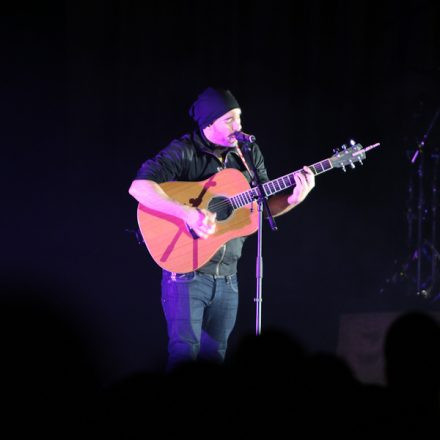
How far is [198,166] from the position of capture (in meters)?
4.51

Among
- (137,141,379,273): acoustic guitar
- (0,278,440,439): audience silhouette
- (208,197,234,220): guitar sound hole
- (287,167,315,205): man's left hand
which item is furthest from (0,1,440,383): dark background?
(0,278,440,439): audience silhouette

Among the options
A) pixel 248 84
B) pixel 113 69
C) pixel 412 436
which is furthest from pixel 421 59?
pixel 412 436

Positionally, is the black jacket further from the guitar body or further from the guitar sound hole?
the guitar sound hole

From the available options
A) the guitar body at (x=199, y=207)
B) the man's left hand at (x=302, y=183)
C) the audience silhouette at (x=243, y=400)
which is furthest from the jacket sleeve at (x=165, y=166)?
the audience silhouette at (x=243, y=400)

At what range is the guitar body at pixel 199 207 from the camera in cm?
445

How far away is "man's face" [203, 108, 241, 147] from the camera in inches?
174

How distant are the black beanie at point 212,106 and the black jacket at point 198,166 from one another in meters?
0.11

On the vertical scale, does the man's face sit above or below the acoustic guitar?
above

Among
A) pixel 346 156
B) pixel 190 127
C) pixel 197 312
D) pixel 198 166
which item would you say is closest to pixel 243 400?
pixel 197 312

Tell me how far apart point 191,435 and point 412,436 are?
0.53 meters

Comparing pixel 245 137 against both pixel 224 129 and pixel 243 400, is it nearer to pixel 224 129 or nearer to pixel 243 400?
pixel 224 129

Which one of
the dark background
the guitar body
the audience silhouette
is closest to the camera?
the audience silhouette

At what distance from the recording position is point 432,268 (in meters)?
7.11

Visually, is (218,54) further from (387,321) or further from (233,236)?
(387,321)
